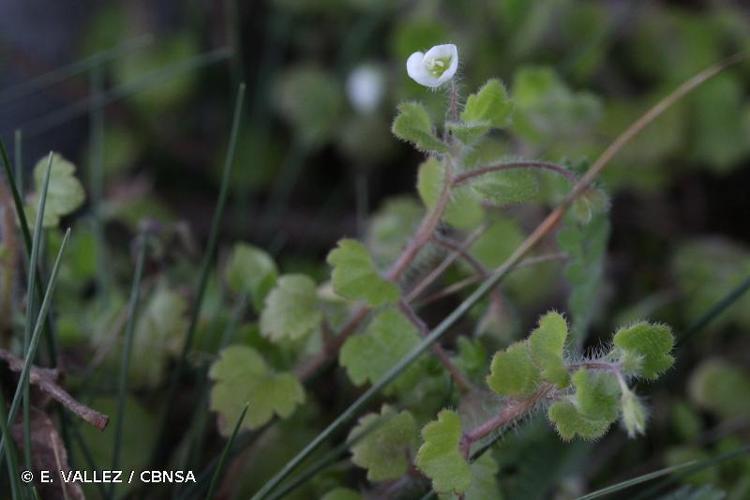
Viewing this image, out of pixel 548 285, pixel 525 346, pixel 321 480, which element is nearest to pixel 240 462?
pixel 321 480

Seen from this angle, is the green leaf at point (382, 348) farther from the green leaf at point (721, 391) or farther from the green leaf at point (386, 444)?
the green leaf at point (721, 391)

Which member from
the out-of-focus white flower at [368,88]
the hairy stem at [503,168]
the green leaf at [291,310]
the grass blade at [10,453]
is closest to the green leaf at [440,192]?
the hairy stem at [503,168]

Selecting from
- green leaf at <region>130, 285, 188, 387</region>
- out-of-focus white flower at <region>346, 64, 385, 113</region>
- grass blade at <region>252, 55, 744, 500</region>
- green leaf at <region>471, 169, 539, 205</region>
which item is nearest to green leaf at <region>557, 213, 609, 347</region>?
grass blade at <region>252, 55, 744, 500</region>

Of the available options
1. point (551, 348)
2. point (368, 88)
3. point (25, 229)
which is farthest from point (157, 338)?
point (368, 88)

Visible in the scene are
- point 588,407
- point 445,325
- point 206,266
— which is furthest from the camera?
point 206,266

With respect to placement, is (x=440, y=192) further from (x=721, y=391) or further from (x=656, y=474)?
(x=721, y=391)

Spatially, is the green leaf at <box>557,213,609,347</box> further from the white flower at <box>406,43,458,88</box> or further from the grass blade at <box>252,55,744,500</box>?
the white flower at <box>406,43,458,88</box>

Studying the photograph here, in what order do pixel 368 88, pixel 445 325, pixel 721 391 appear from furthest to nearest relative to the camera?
pixel 368 88 → pixel 721 391 → pixel 445 325

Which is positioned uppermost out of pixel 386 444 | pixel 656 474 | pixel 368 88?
pixel 368 88
